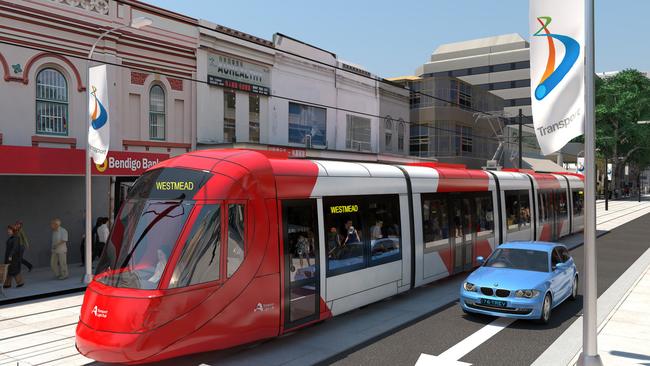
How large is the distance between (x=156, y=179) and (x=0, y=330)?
15.5 ft

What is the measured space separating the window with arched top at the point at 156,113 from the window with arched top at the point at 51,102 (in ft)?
10.8

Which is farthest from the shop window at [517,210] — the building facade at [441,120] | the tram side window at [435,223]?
the building facade at [441,120]

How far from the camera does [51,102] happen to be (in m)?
16.5

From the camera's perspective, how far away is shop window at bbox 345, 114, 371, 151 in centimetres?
2970

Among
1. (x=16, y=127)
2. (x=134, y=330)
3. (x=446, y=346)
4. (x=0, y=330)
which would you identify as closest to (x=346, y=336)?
(x=446, y=346)

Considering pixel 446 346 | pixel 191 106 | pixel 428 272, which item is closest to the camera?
pixel 446 346

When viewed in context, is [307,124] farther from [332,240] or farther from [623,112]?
[623,112]

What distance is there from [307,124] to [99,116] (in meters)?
14.0

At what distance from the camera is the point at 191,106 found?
811 inches

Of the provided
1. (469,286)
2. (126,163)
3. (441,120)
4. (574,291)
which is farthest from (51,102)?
(441,120)

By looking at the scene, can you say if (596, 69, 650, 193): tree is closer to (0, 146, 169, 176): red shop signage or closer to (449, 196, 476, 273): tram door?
(449, 196, 476, 273): tram door

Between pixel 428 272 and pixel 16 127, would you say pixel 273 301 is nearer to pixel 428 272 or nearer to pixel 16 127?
pixel 428 272

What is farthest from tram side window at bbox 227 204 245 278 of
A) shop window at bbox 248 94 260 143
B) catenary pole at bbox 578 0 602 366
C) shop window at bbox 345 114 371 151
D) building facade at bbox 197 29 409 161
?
shop window at bbox 345 114 371 151

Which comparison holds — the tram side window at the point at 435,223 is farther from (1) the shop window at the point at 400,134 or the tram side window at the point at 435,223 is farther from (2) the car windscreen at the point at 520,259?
(1) the shop window at the point at 400,134
